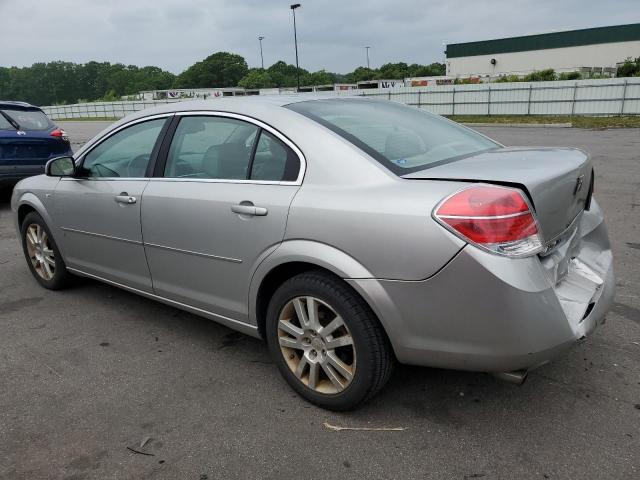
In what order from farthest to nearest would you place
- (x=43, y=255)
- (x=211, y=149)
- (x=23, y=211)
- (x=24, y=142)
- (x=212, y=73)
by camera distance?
(x=212, y=73) < (x=24, y=142) < (x=23, y=211) < (x=43, y=255) < (x=211, y=149)

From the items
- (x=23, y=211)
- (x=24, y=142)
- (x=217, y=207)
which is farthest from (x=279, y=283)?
(x=24, y=142)

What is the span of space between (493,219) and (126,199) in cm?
239

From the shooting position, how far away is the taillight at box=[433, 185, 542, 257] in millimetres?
2113

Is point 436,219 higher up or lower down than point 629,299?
higher up

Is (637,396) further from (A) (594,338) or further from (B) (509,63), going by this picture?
(B) (509,63)

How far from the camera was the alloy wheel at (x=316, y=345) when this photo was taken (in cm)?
255

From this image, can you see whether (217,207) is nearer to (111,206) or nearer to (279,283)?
(279,283)

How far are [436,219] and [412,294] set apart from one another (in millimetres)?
337

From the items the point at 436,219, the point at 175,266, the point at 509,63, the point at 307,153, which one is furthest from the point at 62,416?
the point at 509,63

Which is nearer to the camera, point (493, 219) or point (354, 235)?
point (493, 219)

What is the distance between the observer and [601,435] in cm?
239

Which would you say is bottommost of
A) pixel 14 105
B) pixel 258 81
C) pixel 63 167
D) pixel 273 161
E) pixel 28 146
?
pixel 258 81

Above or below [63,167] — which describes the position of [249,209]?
below

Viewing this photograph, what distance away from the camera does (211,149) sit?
320cm
